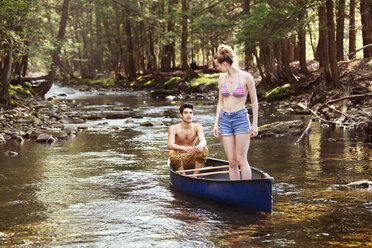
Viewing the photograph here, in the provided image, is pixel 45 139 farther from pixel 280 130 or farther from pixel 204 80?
pixel 204 80

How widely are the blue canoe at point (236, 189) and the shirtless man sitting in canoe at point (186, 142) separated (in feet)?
1.38

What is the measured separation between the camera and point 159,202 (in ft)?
25.0

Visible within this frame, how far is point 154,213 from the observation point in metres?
6.97

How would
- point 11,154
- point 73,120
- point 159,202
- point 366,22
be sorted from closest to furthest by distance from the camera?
point 159,202 → point 11,154 → point 73,120 → point 366,22

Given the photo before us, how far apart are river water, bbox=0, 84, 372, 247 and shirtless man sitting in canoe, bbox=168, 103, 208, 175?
59cm

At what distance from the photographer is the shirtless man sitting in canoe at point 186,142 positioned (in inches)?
317

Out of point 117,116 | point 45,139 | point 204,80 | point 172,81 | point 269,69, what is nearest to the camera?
point 45,139

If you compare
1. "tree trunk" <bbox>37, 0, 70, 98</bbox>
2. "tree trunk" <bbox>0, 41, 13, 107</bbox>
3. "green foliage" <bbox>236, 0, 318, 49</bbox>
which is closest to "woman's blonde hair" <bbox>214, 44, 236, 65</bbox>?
"green foliage" <bbox>236, 0, 318, 49</bbox>

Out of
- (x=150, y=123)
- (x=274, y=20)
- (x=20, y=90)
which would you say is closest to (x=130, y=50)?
(x=20, y=90)

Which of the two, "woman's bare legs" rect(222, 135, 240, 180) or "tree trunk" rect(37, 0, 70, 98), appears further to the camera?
"tree trunk" rect(37, 0, 70, 98)

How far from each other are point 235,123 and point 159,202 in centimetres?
204

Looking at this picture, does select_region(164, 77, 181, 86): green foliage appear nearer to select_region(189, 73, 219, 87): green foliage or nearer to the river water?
select_region(189, 73, 219, 87): green foliage

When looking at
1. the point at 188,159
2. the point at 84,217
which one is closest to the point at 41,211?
the point at 84,217

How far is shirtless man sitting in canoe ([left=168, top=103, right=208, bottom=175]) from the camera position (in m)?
8.05
